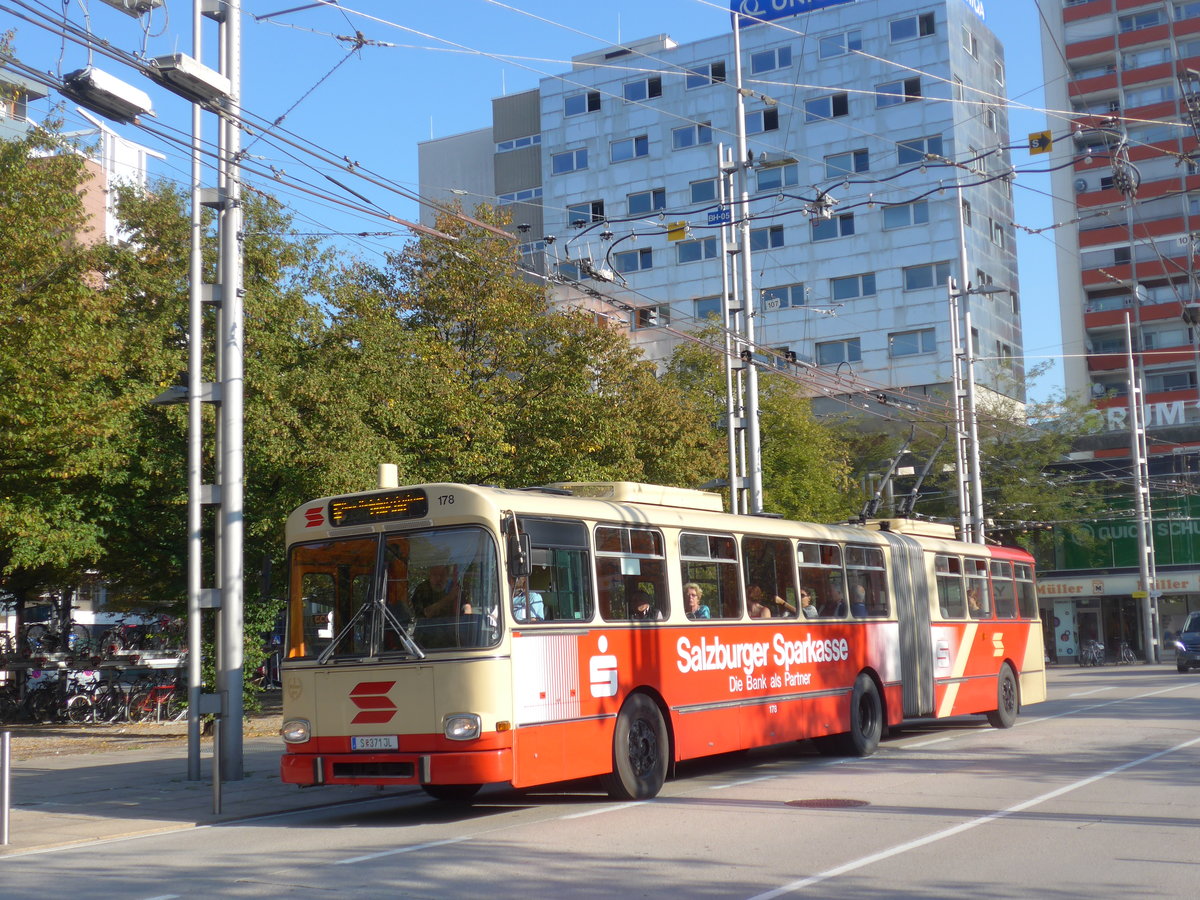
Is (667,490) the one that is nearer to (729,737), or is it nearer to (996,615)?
(729,737)

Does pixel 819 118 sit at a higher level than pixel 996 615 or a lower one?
higher

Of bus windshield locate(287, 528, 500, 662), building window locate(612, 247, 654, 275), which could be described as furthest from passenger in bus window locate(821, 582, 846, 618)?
building window locate(612, 247, 654, 275)

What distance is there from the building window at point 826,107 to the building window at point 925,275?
8.40 meters

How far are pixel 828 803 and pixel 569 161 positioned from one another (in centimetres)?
6457

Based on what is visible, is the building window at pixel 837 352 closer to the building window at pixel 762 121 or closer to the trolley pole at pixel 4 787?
the building window at pixel 762 121

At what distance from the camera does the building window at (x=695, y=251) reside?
70875 mm

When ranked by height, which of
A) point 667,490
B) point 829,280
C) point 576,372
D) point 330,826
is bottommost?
point 330,826

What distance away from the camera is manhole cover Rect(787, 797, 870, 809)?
12.5 metres

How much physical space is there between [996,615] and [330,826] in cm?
1353

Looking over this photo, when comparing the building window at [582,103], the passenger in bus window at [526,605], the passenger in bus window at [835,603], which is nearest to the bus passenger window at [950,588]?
the passenger in bus window at [835,603]

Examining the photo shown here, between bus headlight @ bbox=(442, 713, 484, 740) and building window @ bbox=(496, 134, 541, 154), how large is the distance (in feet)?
221

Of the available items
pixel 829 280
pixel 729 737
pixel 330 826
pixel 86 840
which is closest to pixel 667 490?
pixel 729 737

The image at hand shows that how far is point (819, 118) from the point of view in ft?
224

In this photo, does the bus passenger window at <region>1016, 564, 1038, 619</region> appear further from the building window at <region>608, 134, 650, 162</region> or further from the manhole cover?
the building window at <region>608, 134, 650, 162</region>
